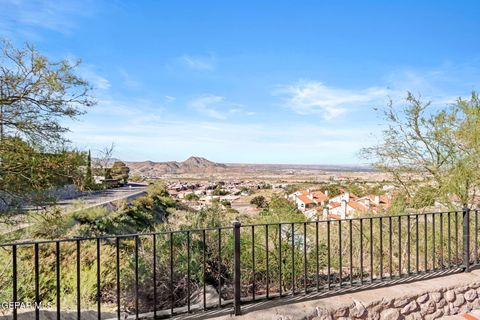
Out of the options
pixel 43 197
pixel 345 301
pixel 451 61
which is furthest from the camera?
pixel 451 61

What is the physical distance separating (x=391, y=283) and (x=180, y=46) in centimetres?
869

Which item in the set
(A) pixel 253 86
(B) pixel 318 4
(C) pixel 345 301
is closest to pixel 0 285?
(C) pixel 345 301

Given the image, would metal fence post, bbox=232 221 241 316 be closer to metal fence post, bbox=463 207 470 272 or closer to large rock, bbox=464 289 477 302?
large rock, bbox=464 289 477 302

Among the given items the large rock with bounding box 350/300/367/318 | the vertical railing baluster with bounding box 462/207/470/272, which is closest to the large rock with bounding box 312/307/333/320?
the large rock with bounding box 350/300/367/318

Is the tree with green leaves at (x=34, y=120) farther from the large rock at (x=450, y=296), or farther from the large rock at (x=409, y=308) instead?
the large rock at (x=450, y=296)

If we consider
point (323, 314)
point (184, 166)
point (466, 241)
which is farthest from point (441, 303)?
point (184, 166)

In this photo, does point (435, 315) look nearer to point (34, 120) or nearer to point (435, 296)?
point (435, 296)

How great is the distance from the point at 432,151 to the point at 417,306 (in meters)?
3.82

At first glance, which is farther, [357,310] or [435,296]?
[435,296]

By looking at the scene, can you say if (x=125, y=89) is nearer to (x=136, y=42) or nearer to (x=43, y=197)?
(x=136, y=42)

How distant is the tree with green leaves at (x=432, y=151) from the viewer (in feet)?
17.5

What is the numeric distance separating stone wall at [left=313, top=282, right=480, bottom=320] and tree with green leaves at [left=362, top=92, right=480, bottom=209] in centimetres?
244

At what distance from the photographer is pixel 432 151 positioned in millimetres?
5930

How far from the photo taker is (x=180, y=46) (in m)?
9.61
